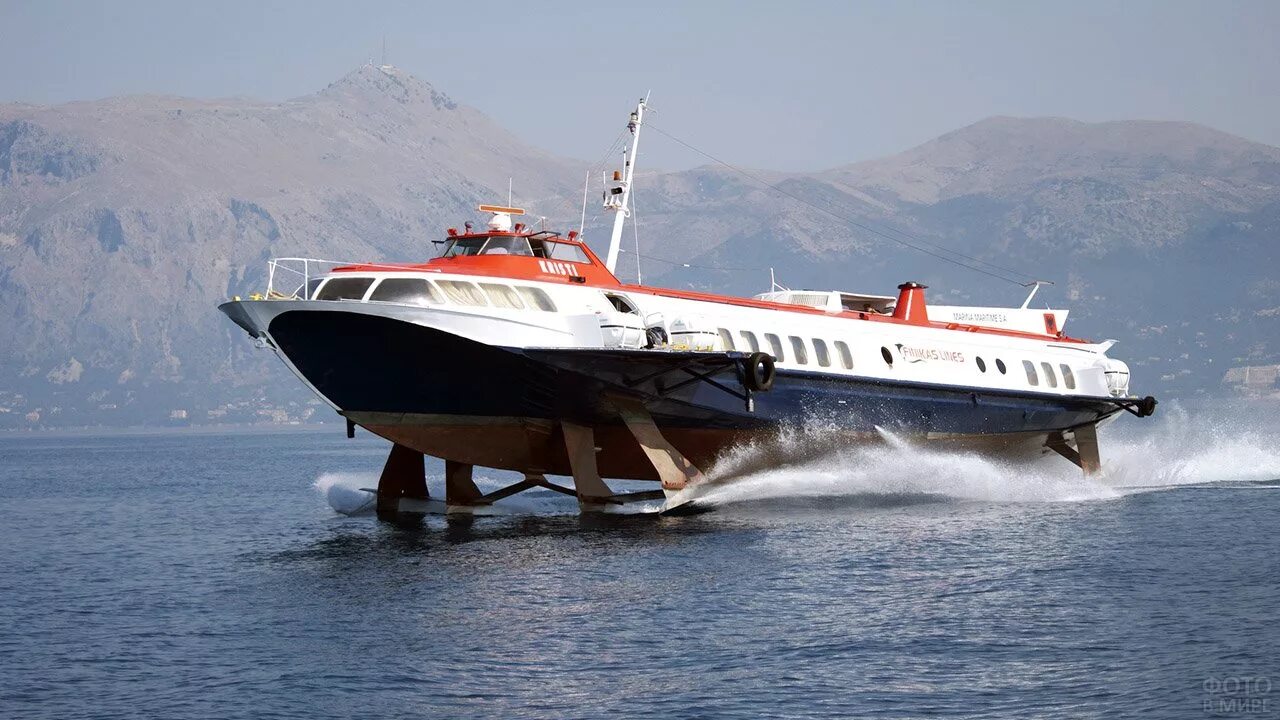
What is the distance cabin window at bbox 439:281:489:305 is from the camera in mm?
30547

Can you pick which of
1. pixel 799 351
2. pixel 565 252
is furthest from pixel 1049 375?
pixel 565 252

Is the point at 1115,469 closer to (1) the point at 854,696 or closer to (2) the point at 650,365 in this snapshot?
(2) the point at 650,365

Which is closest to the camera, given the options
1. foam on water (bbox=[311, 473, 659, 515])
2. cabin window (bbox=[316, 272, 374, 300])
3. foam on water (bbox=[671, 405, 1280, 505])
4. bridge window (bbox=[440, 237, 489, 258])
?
cabin window (bbox=[316, 272, 374, 300])

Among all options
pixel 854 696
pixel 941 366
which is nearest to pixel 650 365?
pixel 941 366

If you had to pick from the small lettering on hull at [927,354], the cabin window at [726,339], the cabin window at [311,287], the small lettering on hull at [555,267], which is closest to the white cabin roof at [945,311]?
the small lettering on hull at [927,354]

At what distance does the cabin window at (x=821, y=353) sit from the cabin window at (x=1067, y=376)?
10.1 meters

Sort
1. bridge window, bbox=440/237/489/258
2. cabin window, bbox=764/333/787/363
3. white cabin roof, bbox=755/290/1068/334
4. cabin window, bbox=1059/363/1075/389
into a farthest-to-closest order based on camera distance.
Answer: cabin window, bbox=1059/363/1075/389
white cabin roof, bbox=755/290/1068/334
cabin window, bbox=764/333/787/363
bridge window, bbox=440/237/489/258

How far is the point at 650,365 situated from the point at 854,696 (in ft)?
47.1

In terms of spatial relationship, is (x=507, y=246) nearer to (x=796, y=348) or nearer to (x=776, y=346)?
(x=776, y=346)

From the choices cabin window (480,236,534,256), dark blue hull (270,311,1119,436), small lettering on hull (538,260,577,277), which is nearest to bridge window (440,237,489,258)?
cabin window (480,236,534,256)

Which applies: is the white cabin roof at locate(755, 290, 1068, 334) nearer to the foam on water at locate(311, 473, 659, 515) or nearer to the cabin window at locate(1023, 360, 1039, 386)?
the cabin window at locate(1023, 360, 1039, 386)

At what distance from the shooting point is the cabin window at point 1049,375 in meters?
42.2

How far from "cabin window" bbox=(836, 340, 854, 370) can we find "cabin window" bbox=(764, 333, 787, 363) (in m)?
1.95

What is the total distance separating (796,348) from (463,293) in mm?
9019
